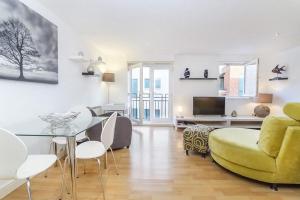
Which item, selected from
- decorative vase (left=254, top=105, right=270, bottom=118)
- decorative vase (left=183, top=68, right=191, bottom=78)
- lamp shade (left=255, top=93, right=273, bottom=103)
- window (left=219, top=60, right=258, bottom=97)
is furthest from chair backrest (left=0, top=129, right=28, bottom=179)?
decorative vase (left=254, top=105, right=270, bottom=118)

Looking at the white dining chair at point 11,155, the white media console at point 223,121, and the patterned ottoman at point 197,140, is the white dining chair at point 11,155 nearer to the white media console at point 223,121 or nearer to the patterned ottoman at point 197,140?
the patterned ottoman at point 197,140

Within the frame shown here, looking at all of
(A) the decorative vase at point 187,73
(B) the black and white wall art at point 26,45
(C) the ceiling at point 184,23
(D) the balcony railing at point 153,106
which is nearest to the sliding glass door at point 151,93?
(D) the balcony railing at point 153,106

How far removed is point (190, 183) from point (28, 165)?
5.66 feet

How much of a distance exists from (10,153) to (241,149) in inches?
90.9

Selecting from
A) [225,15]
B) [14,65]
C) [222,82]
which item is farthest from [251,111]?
[14,65]

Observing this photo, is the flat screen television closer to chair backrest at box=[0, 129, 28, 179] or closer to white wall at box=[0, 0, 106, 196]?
white wall at box=[0, 0, 106, 196]

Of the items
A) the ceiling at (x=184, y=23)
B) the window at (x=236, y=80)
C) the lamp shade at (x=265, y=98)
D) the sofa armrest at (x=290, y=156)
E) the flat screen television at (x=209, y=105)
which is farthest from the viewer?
the window at (x=236, y=80)

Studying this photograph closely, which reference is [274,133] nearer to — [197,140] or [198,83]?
[197,140]

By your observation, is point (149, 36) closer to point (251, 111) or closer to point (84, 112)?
point (84, 112)

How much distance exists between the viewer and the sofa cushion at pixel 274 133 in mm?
2014

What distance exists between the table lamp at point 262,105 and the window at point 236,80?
0.49 meters

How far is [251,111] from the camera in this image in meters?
5.73

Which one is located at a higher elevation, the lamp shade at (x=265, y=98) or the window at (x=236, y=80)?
the window at (x=236, y=80)

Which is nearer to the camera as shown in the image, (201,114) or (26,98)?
(26,98)
